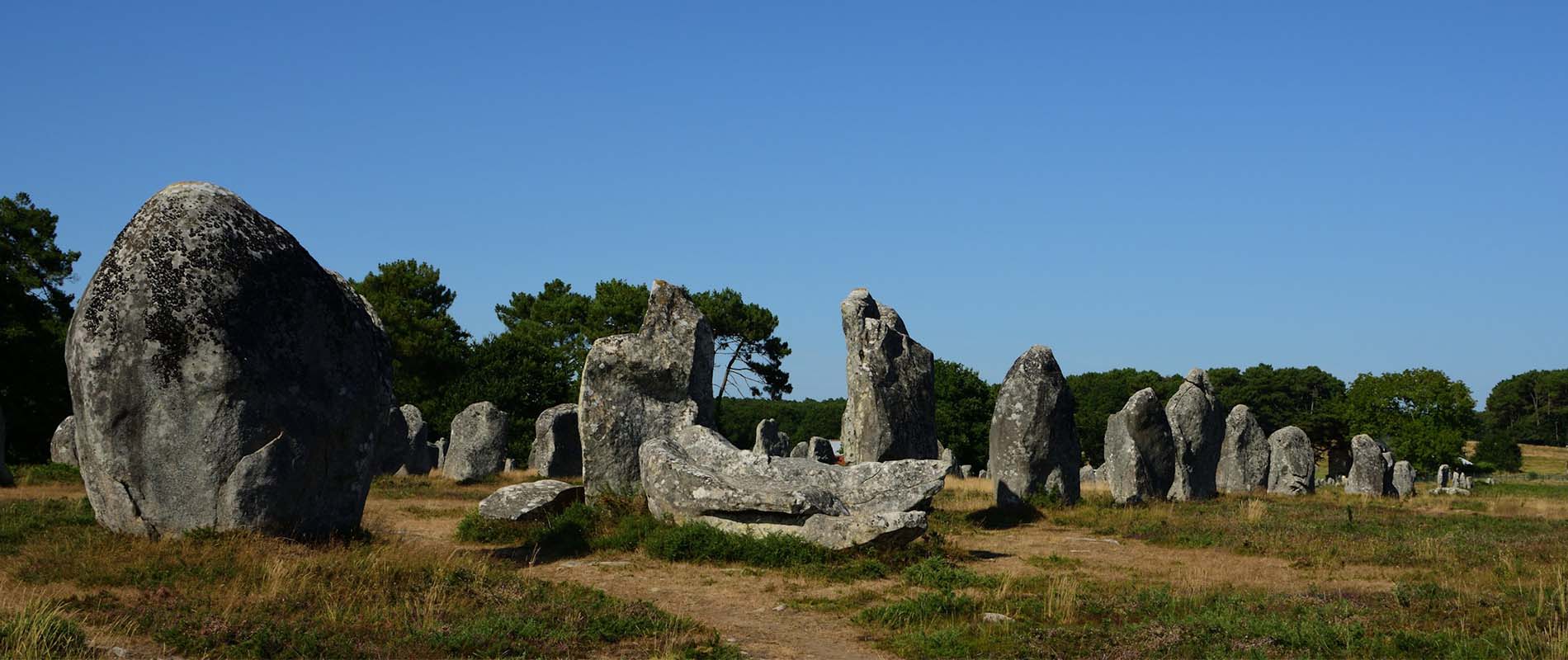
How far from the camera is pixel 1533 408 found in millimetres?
95375

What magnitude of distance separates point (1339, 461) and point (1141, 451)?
40708 mm

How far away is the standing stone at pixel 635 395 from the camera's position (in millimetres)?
18594

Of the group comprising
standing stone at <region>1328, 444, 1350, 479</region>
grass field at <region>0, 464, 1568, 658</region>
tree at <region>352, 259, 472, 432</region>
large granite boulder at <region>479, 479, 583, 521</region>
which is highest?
tree at <region>352, 259, 472, 432</region>

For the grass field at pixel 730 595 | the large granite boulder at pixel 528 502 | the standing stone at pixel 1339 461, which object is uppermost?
the standing stone at pixel 1339 461

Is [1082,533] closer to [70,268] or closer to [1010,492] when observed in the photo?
[1010,492]

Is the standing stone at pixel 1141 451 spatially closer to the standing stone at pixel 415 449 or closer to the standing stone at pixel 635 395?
the standing stone at pixel 635 395

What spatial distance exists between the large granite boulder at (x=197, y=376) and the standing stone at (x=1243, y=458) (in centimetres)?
2712

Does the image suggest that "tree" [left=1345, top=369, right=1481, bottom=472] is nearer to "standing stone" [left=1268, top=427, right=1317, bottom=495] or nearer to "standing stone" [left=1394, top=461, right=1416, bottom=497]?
"standing stone" [left=1394, top=461, right=1416, bottom=497]

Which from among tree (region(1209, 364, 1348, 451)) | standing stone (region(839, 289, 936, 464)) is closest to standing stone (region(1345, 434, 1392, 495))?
standing stone (region(839, 289, 936, 464))

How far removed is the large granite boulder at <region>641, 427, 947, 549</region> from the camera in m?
13.8

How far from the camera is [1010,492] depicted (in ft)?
73.1

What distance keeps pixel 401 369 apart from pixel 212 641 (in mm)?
50399

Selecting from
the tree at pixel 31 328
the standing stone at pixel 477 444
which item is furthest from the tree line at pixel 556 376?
the standing stone at pixel 477 444

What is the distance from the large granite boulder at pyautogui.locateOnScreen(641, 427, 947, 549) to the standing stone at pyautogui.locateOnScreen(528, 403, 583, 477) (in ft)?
45.9
